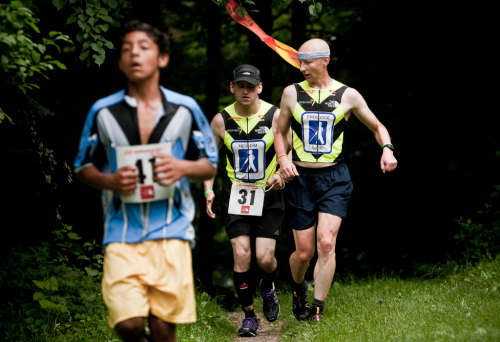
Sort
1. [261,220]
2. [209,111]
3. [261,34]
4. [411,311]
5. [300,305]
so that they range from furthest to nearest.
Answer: [209,111] → [261,34] → [300,305] → [261,220] → [411,311]

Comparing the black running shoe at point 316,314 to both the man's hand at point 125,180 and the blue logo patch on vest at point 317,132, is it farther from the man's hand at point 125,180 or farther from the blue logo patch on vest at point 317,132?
the man's hand at point 125,180

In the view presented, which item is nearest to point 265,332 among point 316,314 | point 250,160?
point 316,314

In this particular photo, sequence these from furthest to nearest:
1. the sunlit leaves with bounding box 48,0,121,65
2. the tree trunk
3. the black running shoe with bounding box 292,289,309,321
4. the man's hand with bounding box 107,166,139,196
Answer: the tree trunk
the black running shoe with bounding box 292,289,309,321
the sunlit leaves with bounding box 48,0,121,65
the man's hand with bounding box 107,166,139,196

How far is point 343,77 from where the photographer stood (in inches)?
469

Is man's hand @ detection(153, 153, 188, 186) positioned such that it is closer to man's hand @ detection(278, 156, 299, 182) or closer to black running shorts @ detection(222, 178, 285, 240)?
man's hand @ detection(278, 156, 299, 182)

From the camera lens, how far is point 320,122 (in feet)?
21.2

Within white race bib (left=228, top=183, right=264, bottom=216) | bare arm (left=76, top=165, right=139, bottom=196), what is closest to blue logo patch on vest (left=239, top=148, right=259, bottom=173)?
white race bib (left=228, top=183, right=264, bottom=216)

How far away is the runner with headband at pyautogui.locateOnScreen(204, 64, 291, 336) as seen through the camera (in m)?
6.84

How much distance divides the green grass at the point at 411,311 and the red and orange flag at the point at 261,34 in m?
2.66

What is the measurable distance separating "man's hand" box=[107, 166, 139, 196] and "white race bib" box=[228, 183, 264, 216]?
3.15 meters

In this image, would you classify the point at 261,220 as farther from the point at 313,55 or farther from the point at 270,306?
the point at 313,55

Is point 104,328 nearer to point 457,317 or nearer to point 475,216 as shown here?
point 457,317

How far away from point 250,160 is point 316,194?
0.81 metres

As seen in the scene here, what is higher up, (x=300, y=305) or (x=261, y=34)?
(x=261, y=34)
